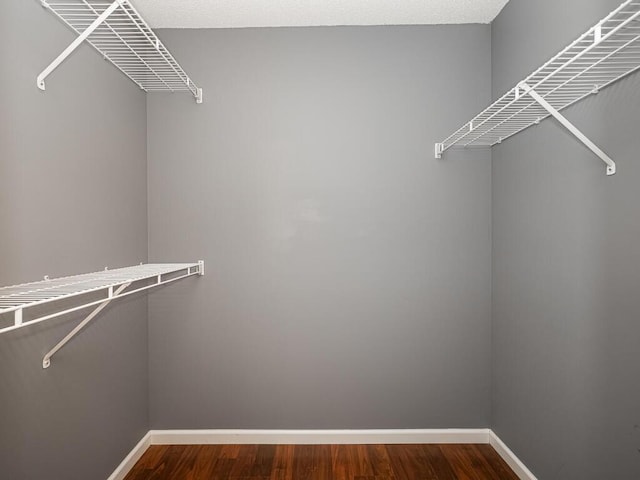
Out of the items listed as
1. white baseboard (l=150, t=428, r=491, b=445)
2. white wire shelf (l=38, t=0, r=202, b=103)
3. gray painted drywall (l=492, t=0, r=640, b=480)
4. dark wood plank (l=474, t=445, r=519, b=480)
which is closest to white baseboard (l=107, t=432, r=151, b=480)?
white baseboard (l=150, t=428, r=491, b=445)

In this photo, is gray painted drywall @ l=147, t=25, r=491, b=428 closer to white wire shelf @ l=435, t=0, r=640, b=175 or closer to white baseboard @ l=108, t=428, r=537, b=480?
white baseboard @ l=108, t=428, r=537, b=480

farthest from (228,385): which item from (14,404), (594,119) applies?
(594,119)

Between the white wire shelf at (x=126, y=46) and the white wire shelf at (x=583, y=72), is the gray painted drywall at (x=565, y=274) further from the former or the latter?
the white wire shelf at (x=126, y=46)

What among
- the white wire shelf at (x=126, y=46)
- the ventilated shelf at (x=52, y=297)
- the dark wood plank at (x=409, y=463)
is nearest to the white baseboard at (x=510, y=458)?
the dark wood plank at (x=409, y=463)

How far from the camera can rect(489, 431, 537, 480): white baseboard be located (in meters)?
2.04

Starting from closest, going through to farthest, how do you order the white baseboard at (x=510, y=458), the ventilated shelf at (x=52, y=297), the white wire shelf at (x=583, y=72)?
the ventilated shelf at (x=52, y=297)
the white wire shelf at (x=583, y=72)
the white baseboard at (x=510, y=458)

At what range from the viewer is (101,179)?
1926 mm

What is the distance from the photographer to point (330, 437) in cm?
245

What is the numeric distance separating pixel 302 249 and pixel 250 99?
91cm

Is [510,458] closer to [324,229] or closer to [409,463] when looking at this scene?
[409,463]

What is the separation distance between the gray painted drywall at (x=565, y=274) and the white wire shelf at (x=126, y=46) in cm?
160

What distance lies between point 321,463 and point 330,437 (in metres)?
0.21

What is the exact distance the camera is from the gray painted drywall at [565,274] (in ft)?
4.57

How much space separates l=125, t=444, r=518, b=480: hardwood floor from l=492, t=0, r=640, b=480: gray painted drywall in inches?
9.2
